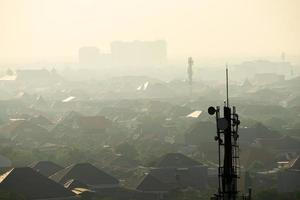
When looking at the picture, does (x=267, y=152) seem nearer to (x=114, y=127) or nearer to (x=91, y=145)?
(x=91, y=145)

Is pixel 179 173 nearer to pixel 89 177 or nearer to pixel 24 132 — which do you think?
pixel 89 177

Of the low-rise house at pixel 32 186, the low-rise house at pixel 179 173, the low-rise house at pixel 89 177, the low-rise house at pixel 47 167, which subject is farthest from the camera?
the low-rise house at pixel 47 167

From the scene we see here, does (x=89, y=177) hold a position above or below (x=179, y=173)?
above

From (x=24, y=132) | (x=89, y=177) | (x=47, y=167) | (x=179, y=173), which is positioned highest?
(x=89, y=177)

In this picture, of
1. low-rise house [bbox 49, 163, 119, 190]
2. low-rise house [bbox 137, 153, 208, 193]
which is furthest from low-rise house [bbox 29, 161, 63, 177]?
low-rise house [bbox 137, 153, 208, 193]

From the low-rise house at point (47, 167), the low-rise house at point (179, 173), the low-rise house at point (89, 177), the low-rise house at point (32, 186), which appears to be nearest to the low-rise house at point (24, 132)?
the low-rise house at point (47, 167)

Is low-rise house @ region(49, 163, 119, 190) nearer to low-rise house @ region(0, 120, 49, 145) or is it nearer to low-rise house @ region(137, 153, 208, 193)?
low-rise house @ region(137, 153, 208, 193)

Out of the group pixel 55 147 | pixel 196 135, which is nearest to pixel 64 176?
pixel 55 147

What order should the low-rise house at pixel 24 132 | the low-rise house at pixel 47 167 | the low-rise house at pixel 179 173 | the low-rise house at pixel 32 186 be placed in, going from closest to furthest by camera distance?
the low-rise house at pixel 32 186 → the low-rise house at pixel 179 173 → the low-rise house at pixel 47 167 → the low-rise house at pixel 24 132

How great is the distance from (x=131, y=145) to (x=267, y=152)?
41.3 feet

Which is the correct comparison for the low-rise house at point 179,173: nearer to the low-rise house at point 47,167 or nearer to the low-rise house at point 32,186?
the low-rise house at point 47,167

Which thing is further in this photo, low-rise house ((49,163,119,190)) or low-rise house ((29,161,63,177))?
low-rise house ((29,161,63,177))

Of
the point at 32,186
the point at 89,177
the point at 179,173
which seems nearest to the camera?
A: the point at 32,186

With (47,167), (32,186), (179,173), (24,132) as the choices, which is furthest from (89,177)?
(24,132)
